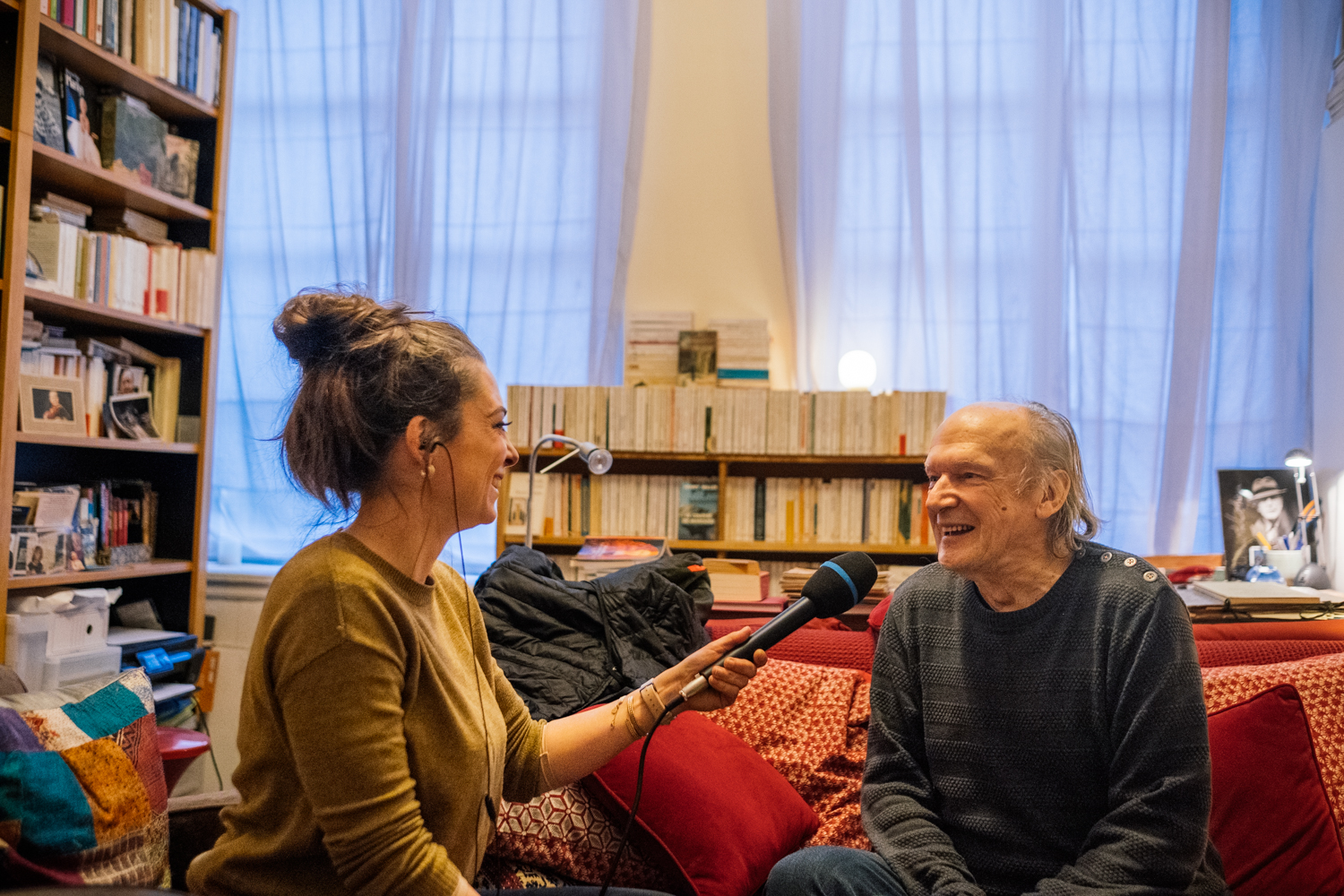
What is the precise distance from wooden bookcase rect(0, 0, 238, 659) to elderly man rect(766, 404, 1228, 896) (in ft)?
8.19

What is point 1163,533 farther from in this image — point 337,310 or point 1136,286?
point 337,310

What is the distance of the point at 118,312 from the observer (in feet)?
10.1

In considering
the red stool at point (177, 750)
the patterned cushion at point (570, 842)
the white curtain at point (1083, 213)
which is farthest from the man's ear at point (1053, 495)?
the red stool at point (177, 750)

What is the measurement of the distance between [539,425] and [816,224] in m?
1.36

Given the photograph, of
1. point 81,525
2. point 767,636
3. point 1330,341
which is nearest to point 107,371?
point 81,525

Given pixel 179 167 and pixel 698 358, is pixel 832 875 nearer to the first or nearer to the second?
pixel 698 358

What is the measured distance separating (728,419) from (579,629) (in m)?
1.46

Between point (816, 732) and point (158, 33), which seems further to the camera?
point (158, 33)

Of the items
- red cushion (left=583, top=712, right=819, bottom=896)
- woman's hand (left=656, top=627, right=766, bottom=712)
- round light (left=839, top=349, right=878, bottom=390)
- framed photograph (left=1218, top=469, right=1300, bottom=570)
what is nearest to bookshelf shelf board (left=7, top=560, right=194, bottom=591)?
red cushion (left=583, top=712, right=819, bottom=896)

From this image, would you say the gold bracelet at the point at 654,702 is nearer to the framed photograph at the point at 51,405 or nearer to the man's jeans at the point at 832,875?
the man's jeans at the point at 832,875

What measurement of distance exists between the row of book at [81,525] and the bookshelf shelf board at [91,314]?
0.54 metres

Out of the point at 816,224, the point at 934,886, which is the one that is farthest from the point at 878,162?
the point at 934,886

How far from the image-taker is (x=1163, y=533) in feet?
11.8

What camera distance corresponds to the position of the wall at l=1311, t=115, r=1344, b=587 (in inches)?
130
